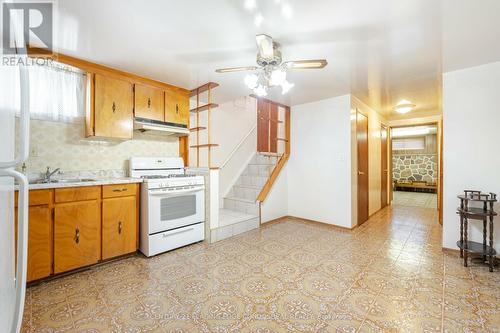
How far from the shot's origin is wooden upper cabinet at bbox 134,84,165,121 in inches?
116

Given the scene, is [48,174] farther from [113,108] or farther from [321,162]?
[321,162]

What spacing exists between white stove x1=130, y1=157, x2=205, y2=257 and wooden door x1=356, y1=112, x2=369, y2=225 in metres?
2.78

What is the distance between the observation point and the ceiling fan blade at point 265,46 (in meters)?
1.88

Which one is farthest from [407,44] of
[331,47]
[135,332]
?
[135,332]

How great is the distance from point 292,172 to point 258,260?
226 cm

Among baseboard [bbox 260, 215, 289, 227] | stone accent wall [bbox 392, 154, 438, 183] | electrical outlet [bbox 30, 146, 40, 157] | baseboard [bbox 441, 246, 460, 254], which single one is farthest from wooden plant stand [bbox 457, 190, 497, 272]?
stone accent wall [bbox 392, 154, 438, 183]

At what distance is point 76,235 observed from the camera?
2281mm

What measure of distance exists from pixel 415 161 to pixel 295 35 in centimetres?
941

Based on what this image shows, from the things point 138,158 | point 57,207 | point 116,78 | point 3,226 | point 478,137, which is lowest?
point 57,207

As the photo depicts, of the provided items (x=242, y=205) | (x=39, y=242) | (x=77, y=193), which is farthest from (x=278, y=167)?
(x=39, y=242)

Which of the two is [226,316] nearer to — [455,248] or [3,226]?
[3,226]

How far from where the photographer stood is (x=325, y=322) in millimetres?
1606

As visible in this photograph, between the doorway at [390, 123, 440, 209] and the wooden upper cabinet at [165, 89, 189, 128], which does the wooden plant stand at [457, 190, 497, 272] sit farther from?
the doorway at [390, 123, 440, 209]

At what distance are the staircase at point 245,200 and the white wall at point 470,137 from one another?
263cm
